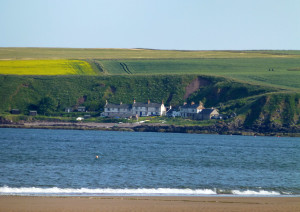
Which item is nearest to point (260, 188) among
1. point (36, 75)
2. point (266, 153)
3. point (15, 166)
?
point (15, 166)

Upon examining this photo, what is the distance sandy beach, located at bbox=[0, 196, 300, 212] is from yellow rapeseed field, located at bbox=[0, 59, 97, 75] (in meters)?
107

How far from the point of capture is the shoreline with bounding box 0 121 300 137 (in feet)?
307

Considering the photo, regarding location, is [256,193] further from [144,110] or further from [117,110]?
[117,110]

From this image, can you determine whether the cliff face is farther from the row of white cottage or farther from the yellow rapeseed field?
the yellow rapeseed field

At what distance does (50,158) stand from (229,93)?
73644 millimetres

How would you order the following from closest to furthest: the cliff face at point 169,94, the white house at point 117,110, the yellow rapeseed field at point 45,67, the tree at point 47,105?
1. the cliff face at point 169,94
2. the tree at point 47,105
3. the white house at point 117,110
4. the yellow rapeseed field at point 45,67

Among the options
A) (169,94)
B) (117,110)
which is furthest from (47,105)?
(169,94)

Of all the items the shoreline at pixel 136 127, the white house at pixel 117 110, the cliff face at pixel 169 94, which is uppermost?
the cliff face at pixel 169 94

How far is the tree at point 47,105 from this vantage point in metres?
110

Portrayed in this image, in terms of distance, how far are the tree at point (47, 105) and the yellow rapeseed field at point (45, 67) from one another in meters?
21.8

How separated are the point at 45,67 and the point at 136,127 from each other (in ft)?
168

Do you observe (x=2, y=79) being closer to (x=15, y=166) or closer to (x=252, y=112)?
(x=252, y=112)

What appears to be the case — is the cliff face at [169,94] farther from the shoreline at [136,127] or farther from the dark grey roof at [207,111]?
the dark grey roof at [207,111]

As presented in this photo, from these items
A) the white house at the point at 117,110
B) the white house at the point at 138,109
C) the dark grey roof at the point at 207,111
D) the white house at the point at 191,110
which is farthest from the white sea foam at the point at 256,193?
the white house at the point at 138,109
